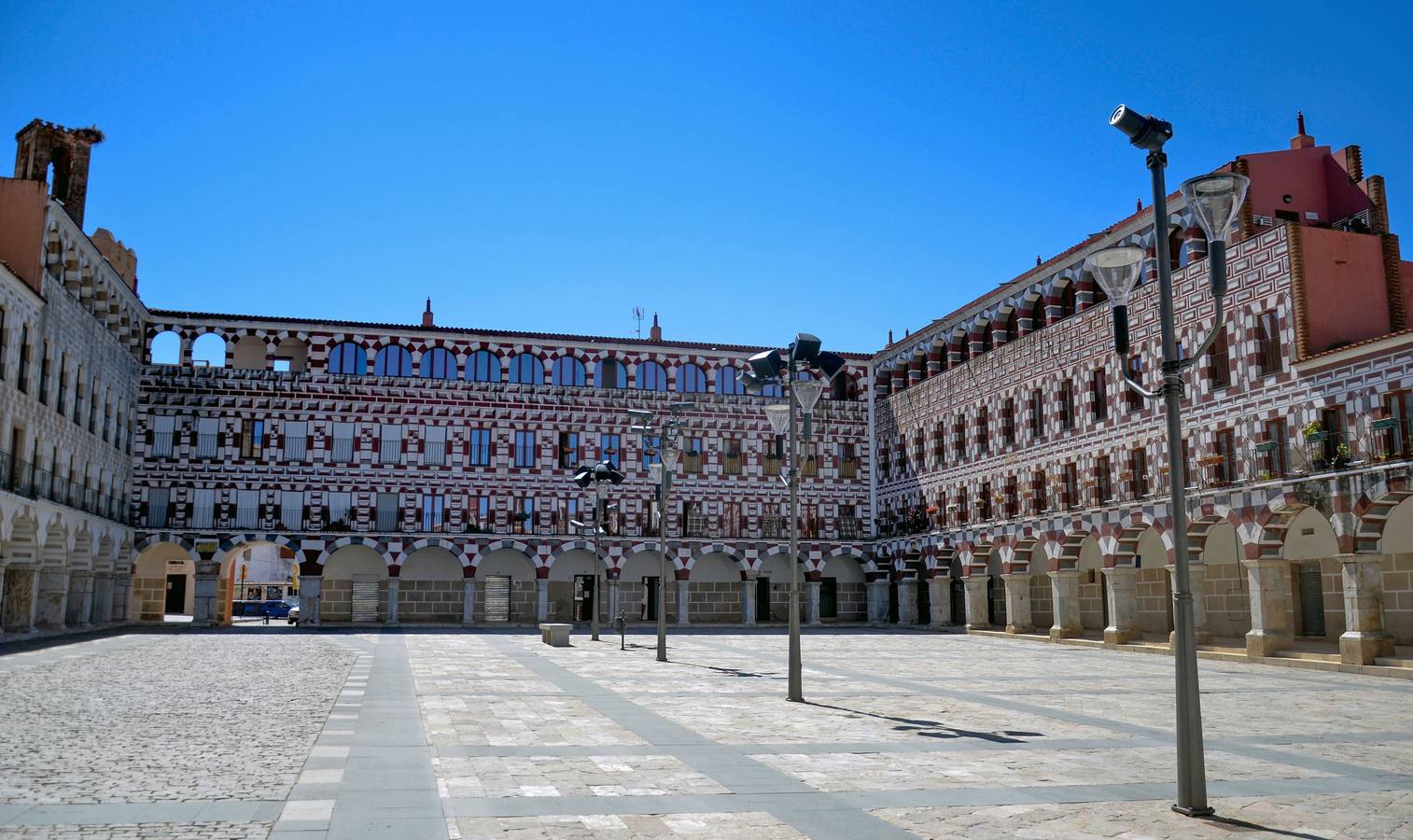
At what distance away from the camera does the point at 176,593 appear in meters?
68.8

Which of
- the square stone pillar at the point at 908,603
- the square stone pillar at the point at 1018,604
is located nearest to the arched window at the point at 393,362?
the square stone pillar at the point at 908,603

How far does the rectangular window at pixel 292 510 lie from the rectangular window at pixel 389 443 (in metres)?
3.74

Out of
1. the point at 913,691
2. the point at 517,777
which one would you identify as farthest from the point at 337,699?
the point at 913,691

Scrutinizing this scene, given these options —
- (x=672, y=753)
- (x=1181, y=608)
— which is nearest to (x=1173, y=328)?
(x=1181, y=608)

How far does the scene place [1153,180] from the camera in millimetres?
10180

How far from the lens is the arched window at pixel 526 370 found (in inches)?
2082

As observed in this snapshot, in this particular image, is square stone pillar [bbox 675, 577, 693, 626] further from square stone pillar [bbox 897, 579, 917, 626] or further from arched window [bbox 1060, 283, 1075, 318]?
arched window [bbox 1060, 283, 1075, 318]

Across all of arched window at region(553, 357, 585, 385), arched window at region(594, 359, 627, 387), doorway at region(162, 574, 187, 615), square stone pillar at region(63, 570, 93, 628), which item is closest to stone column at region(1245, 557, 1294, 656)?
arched window at region(594, 359, 627, 387)

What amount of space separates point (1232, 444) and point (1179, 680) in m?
22.6

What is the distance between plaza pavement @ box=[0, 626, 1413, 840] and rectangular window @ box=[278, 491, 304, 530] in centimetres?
2581

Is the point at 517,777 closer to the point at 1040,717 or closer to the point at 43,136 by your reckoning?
the point at 1040,717

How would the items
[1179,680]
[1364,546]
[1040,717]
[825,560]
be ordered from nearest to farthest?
[1179,680], [1040,717], [1364,546], [825,560]

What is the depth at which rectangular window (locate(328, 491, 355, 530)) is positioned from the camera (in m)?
49.5

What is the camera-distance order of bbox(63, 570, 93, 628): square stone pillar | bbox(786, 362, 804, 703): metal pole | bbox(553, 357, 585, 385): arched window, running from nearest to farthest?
bbox(786, 362, 804, 703): metal pole → bbox(63, 570, 93, 628): square stone pillar → bbox(553, 357, 585, 385): arched window
